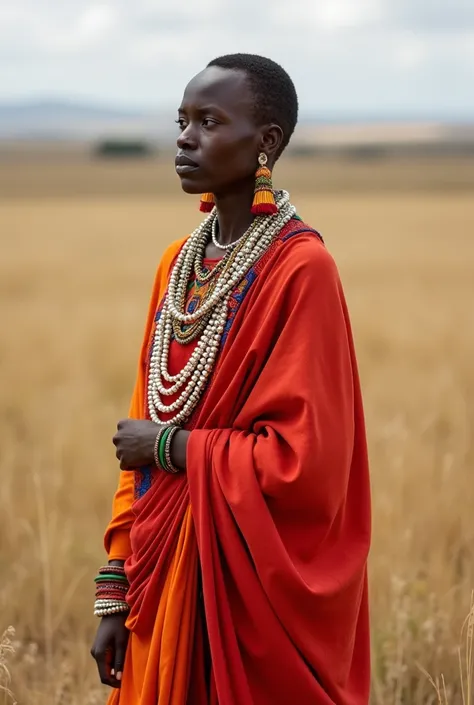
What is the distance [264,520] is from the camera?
8.10ft

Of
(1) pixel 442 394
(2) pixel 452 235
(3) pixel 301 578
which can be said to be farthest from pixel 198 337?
(2) pixel 452 235

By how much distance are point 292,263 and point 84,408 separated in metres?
5.36

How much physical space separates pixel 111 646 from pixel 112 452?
3.80m

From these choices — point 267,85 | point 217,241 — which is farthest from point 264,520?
point 267,85

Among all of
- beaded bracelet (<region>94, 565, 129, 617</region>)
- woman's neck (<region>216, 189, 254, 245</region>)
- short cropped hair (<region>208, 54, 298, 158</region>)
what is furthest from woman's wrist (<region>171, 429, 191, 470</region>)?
short cropped hair (<region>208, 54, 298, 158</region>)

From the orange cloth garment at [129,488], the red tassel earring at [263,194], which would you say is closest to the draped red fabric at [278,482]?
the red tassel earring at [263,194]

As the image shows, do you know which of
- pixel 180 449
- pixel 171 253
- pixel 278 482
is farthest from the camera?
pixel 171 253

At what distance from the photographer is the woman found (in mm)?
2486

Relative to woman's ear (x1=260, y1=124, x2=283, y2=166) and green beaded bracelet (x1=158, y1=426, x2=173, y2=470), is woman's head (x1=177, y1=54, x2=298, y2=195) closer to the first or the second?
woman's ear (x1=260, y1=124, x2=283, y2=166)

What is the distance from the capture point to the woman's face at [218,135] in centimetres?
262

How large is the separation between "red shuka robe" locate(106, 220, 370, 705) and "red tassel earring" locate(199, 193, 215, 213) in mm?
301

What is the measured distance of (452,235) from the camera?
23.6 metres

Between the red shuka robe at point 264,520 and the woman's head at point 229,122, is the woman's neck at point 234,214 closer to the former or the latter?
the woman's head at point 229,122

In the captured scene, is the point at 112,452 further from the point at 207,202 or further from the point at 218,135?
the point at 218,135
